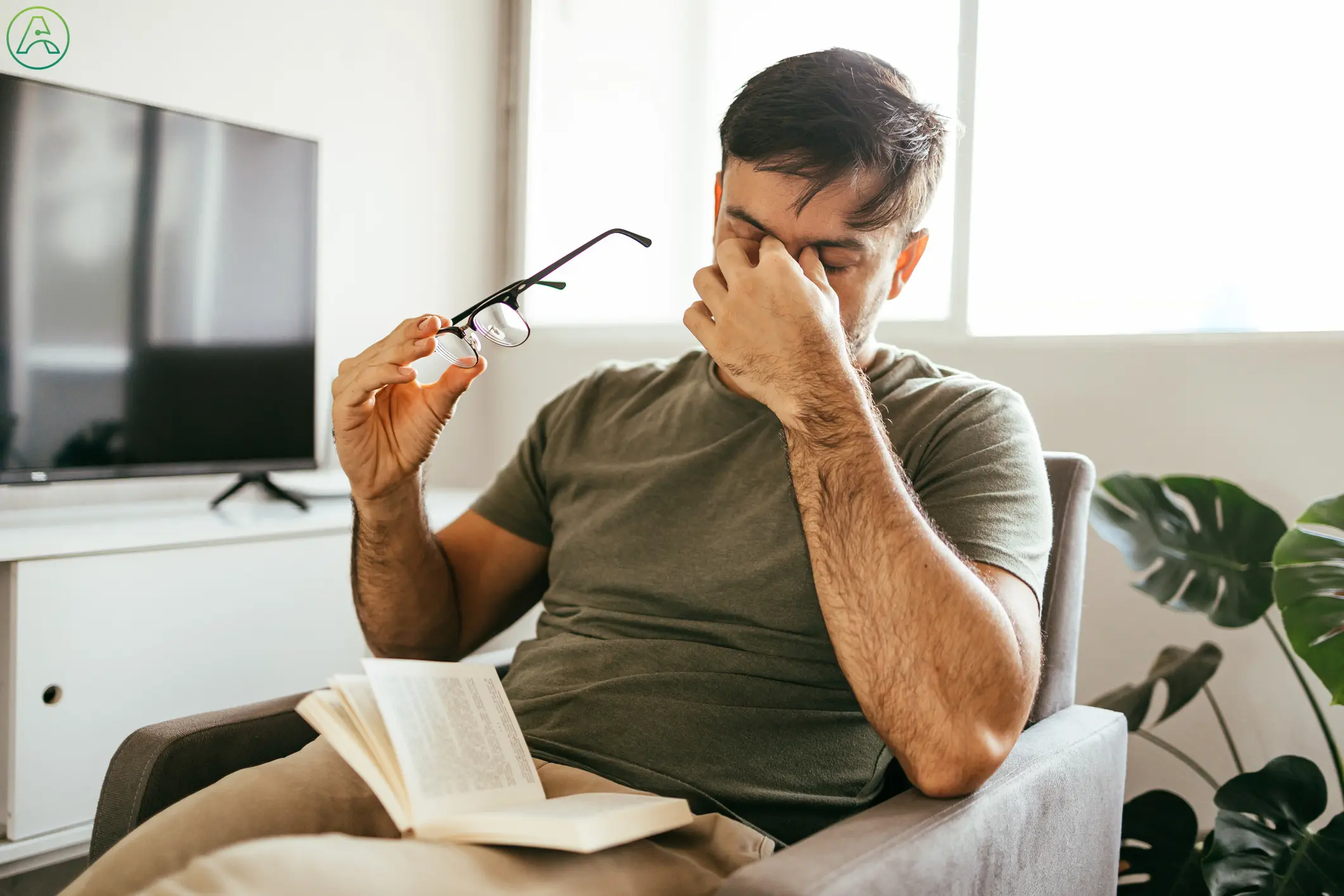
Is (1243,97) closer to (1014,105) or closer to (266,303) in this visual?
(1014,105)

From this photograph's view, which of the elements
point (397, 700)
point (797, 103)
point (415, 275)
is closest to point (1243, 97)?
point (797, 103)

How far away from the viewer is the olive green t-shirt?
3.52ft

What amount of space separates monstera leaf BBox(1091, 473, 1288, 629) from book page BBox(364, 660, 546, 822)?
1071 millimetres

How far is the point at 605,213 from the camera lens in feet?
10.2

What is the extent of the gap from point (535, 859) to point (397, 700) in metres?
0.19

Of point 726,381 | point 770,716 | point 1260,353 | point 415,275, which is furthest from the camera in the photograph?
point 415,275

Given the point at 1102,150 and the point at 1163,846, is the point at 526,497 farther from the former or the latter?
the point at 1102,150

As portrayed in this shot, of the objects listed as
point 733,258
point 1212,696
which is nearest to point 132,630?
point 733,258

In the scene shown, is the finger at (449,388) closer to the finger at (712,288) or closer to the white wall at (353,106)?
the finger at (712,288)

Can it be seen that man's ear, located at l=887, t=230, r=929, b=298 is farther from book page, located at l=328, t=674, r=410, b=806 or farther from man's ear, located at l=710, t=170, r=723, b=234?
book page, located at l=328, t=674, r=410, b=806

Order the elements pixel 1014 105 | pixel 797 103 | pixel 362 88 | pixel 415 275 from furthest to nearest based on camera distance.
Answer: pixel 415 275 → pixel 362 88 → pixel 1014 105 → pixel 797 103

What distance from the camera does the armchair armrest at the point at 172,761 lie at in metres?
1.04

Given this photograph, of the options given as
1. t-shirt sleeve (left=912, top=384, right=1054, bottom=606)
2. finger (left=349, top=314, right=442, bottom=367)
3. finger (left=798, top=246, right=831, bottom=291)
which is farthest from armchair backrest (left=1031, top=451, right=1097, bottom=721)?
finger (left=349, top=314, right=442, bottom=367)

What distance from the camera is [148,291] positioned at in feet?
6.88
